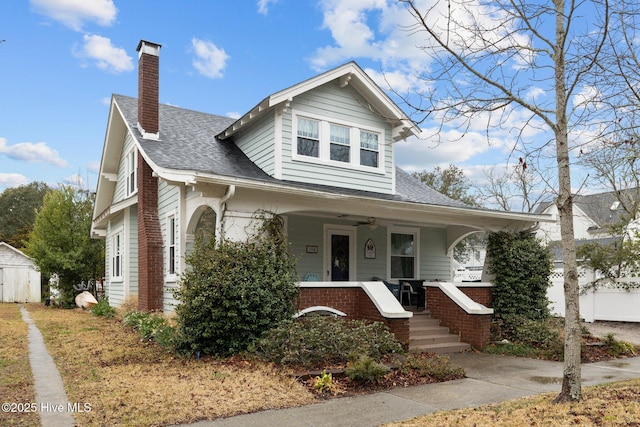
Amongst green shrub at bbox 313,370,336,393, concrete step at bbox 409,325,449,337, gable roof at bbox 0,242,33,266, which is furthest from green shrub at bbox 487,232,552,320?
gable roof at bbox 0,242,33,266

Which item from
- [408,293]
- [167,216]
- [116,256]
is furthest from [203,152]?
[116,256]

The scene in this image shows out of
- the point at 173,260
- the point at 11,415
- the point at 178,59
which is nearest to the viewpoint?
the point at 11,415

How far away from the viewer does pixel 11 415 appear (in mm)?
5723

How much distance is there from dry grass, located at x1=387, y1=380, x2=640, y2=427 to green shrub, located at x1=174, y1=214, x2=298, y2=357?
382 cm

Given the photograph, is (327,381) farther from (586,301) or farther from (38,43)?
(586,301)

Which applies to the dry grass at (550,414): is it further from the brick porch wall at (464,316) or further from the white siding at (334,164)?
the white siding at (334,164)

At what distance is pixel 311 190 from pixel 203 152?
4.49 meters

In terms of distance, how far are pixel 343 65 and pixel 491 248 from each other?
5915mm

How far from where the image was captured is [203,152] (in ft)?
42.7

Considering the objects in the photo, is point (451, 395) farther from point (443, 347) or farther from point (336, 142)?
point (336, 142)

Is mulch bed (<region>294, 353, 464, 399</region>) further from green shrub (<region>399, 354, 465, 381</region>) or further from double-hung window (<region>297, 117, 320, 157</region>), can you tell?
double-hung window (<region>297, 117, 320, 157</region>)

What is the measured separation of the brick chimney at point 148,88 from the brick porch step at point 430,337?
827cm

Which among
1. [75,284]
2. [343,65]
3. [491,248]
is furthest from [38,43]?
[75,284]

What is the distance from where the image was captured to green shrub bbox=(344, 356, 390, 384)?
23.8 ft
